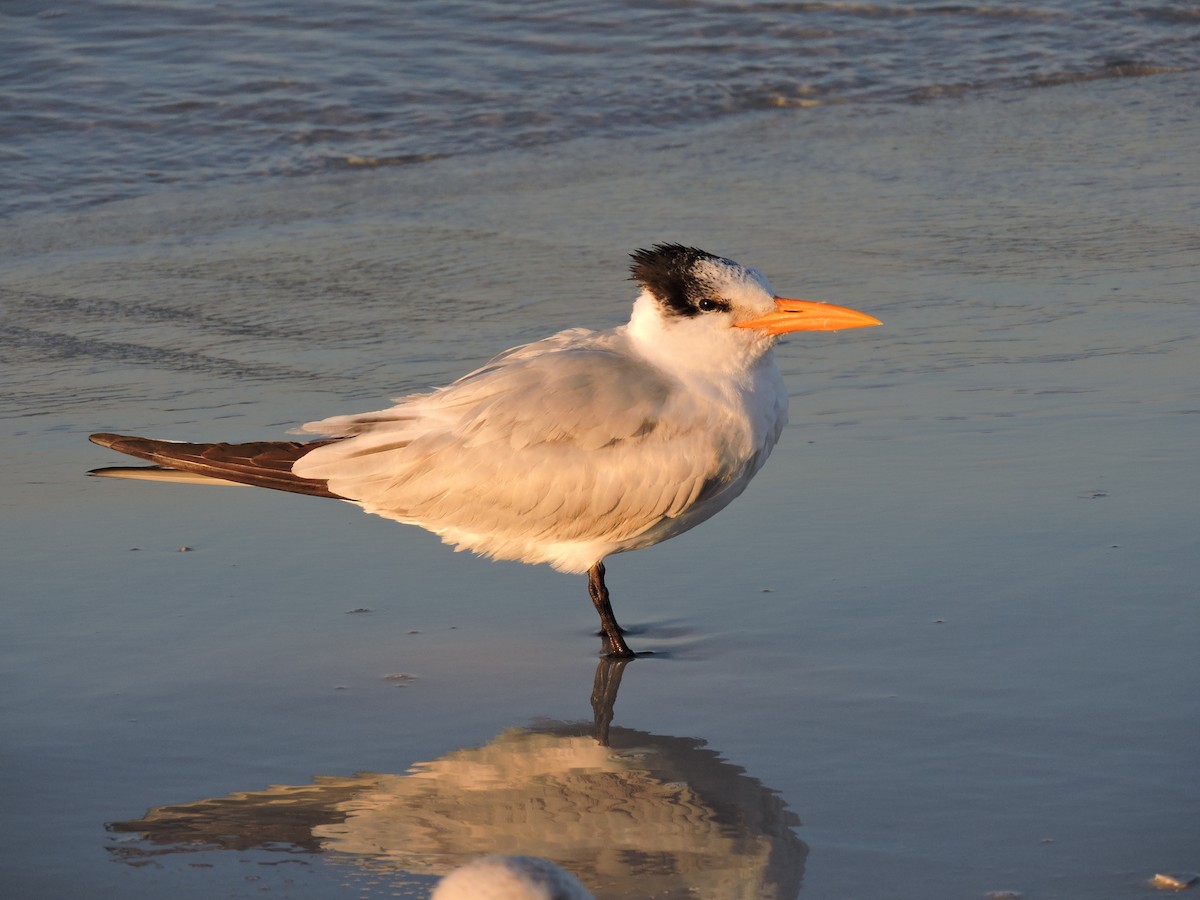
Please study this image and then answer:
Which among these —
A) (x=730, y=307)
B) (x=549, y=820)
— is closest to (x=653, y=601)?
(x=730, y=307)

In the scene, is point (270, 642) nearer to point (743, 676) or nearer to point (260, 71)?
point (743, 676)

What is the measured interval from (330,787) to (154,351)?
3.22m

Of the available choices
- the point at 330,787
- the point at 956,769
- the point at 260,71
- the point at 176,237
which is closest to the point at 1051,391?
the point at 956,769

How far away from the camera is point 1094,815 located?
2961mm

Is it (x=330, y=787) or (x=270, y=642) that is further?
(x=270, y=642)

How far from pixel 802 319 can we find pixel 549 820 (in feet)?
4.77

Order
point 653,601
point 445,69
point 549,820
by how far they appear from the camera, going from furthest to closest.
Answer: point 445,69
point 653,601
point 549,820

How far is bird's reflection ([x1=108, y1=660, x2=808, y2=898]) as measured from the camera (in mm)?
2885

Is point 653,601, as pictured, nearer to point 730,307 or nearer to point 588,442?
point 588,442

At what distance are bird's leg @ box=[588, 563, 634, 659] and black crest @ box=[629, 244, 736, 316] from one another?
63 cm

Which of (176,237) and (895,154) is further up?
(895,154)

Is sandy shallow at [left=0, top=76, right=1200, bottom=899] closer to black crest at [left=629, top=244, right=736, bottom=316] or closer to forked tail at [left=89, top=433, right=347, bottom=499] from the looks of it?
forked tail at [left=89, top=433, right=347, bottom=499]

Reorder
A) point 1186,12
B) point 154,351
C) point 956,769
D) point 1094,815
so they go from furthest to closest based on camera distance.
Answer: point 1186,12 < point 154,351 < point 956,769 < point 1094,815

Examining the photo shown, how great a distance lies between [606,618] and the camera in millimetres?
3928
